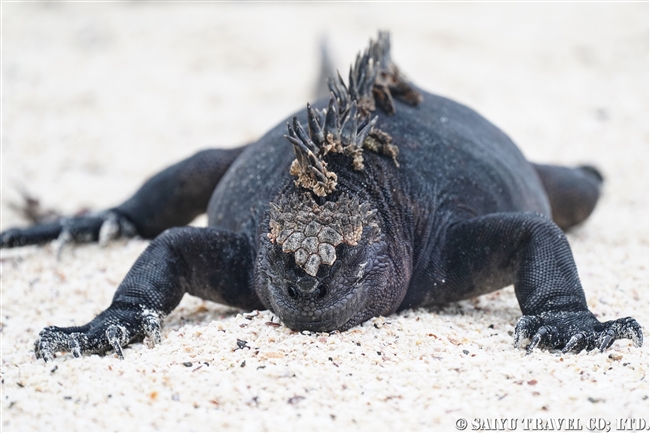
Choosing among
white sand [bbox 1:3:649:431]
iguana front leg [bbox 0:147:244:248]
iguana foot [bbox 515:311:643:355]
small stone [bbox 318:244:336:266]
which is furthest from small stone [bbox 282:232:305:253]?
iguana front leg [bbox 0:147:244:248]

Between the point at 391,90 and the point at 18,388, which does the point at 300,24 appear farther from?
the point at 18,388

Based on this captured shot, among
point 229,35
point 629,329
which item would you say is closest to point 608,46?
point 229,35

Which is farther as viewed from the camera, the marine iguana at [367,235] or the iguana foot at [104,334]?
the iguana foot at [104,334]

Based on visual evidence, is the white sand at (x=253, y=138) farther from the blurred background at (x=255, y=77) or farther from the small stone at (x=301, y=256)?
the small stone at (x=301, y=256)

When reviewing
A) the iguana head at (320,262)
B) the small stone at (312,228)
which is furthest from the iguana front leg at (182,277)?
the small stone at (312,228)

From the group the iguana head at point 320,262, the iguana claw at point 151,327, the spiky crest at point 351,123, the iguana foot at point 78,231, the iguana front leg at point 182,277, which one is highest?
the spiky crest at point 351,123

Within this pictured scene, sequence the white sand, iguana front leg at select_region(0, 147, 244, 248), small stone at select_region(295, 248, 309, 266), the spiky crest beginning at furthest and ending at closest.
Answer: iguana front leg at select_region(0, 147, 244, 248) < the spiky crest < small stone at select_region(295, 248, 309, 266) < the white sand

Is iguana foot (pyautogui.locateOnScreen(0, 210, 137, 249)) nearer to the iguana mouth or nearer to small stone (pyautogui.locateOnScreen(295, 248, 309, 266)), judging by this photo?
the iguana mouth
